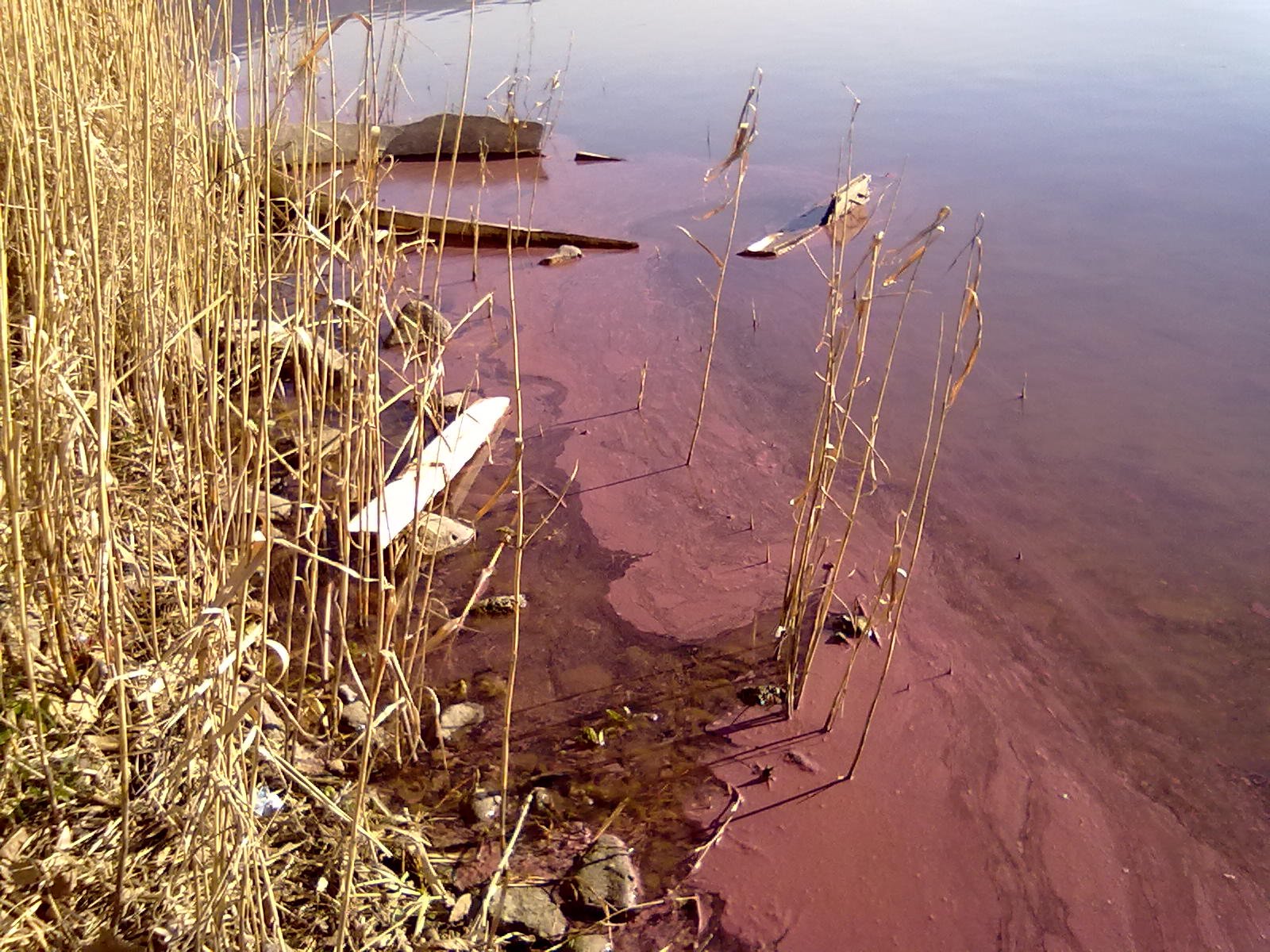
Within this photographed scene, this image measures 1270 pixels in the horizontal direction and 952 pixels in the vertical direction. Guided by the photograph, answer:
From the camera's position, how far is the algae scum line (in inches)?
54.6

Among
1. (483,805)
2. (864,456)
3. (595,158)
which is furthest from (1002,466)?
(595,158)

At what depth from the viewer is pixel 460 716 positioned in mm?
2139

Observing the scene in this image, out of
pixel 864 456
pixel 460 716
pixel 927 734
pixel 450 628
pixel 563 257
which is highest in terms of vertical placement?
pixel 864 456

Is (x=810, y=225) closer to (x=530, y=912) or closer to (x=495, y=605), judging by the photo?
(x=495, y=605)

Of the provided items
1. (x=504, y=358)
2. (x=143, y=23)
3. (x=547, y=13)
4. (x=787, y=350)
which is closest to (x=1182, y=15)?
(x=547, y=13)

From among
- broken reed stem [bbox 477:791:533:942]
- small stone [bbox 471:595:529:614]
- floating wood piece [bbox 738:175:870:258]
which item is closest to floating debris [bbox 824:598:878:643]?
small stone [bbox 471:595:529:614]

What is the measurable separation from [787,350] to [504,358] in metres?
1.05

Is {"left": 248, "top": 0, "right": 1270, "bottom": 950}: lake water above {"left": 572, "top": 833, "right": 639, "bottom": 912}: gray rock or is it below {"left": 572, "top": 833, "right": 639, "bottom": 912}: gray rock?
above

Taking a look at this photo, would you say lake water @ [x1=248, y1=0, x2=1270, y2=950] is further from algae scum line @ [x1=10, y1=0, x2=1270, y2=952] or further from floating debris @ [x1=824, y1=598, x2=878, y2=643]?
floating debris @ [x1=824, y1=598, x2=878, y2=643]

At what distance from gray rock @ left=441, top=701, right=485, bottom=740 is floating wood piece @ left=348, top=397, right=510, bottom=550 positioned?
381 millimetres

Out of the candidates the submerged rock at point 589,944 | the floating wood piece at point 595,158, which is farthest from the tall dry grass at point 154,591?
the floating wood piece at point 595,158

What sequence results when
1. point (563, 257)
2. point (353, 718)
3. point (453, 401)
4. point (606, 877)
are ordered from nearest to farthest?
point (606, 877), point (353, 718), point (453, 401), point (563, 257)

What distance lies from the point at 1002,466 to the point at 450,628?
1973mm

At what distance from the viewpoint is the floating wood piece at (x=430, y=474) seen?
6.33 feet
